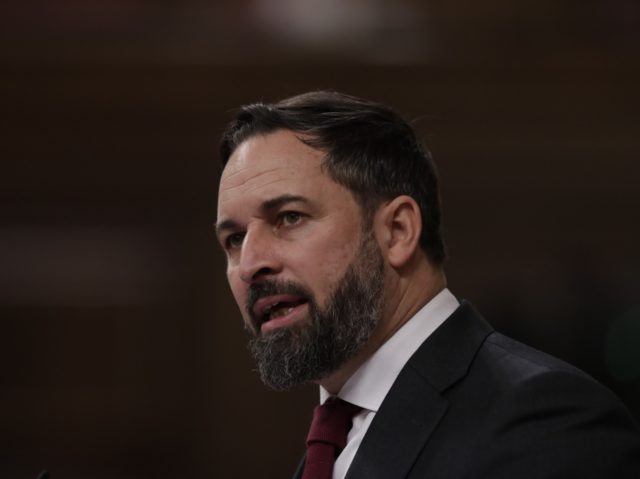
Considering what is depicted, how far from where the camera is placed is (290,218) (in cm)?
155

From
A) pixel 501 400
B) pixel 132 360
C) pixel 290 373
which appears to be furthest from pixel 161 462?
pixel 501 400

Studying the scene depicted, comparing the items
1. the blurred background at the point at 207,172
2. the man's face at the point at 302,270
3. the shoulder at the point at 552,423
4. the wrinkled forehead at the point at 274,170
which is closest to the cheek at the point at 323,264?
the man's face at the point at 302,270

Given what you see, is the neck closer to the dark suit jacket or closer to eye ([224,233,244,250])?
the dark suit jacket

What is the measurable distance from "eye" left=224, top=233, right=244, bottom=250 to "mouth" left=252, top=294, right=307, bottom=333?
146mm

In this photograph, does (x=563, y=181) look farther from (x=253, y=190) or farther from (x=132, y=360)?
(x=253, y=190)

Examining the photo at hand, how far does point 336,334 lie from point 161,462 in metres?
3.32

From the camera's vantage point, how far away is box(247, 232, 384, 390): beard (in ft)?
4.98

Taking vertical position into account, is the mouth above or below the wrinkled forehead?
below

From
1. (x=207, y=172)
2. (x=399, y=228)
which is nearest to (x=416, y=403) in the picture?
(x=399, y=228)

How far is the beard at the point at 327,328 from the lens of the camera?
152 centimetres

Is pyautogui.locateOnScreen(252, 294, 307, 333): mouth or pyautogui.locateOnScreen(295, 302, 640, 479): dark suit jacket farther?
pyautogui.locateOnScreen(252, 294, 307, 333): mouth

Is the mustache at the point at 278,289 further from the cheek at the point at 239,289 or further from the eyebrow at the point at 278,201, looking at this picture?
the eyebrow at the point at 278,201

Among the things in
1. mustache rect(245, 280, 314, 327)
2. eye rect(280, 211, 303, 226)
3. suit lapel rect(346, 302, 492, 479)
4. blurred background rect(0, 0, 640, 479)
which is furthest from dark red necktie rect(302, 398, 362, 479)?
blurred background rect(0, 0, 640, 479)

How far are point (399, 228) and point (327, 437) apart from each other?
401 millimetres
